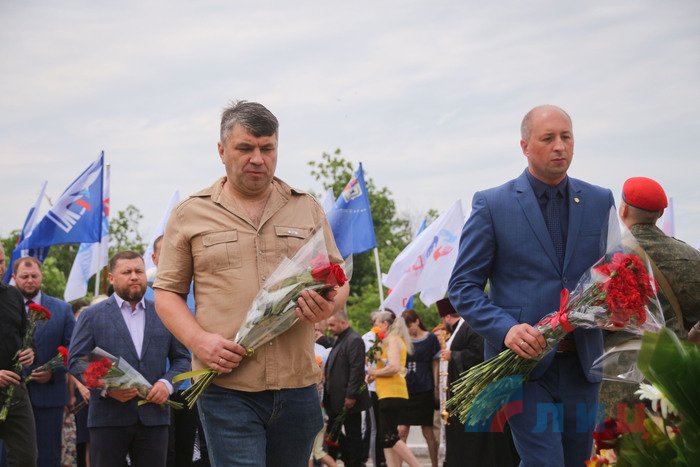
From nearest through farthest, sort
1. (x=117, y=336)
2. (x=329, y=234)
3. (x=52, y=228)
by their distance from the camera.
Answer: (x=329, y=234) < (x=117, y=336) < (x=52, y=228)

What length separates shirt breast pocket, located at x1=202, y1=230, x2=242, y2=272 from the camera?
190 inches

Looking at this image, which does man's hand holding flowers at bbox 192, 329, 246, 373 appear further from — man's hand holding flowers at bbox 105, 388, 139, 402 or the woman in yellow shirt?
the woman in yellow shirt

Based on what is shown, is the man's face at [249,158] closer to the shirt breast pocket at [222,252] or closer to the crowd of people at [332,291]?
the crowd of people at [332,291]

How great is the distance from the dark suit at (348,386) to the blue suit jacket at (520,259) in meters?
7.92

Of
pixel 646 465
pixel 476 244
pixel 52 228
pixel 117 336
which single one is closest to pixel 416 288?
pixel 52 228

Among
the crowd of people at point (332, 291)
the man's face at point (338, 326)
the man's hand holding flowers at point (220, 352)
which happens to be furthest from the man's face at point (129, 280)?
the man's face at point (338, 326)

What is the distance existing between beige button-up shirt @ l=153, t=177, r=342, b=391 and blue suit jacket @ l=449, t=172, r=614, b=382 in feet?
2.81

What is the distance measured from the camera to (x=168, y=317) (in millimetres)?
4887

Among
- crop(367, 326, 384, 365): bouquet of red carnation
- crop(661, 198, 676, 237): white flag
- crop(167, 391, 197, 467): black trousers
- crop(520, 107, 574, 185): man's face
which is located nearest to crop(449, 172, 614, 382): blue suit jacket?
crop(520, 107, 574, 185): man's face

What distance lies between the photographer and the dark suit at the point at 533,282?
5.16m

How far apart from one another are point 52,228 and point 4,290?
23.8 feet

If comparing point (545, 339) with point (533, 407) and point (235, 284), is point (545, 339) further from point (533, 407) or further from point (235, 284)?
point (235, 284)

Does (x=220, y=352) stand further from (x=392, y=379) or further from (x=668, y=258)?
(x=392, y=379)

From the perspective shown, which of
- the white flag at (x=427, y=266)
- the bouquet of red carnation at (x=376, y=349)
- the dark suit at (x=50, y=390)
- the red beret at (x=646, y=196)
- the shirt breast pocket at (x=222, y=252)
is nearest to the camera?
the shirt breast pocket at (x=222, y=252)
